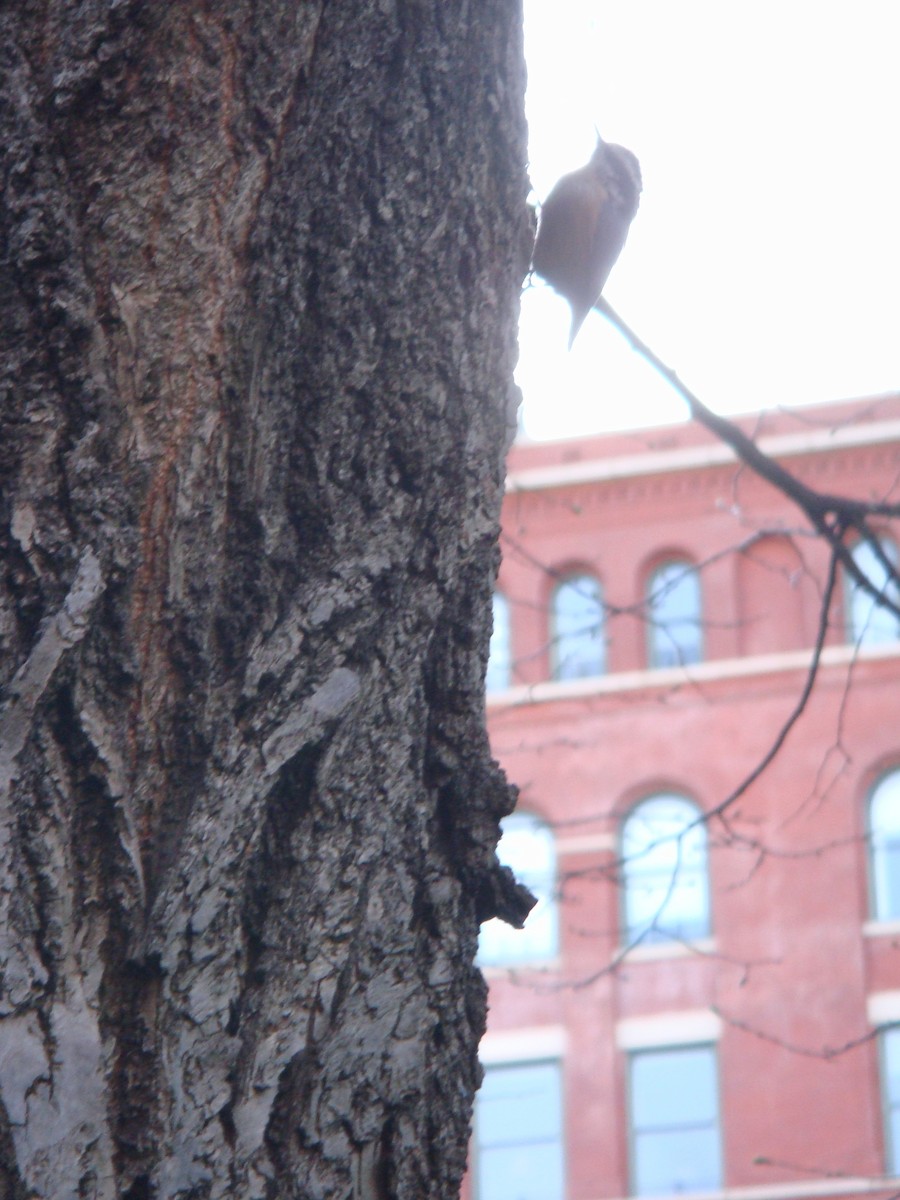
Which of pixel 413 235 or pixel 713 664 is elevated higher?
pixel 713 664

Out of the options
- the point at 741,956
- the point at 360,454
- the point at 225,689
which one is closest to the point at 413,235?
the point at 360,454

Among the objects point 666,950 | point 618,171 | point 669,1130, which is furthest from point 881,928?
point 618,171

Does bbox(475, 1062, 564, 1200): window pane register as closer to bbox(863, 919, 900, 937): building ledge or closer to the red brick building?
the red brick building

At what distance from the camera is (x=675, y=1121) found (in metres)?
16.3

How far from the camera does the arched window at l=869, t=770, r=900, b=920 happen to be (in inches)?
652

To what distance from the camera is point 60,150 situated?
1.39m

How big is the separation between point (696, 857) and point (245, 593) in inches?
647

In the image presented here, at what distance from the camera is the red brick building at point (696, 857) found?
1596 cm

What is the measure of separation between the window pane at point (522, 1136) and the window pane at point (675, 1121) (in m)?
0.72

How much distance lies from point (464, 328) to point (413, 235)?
0.08 metres

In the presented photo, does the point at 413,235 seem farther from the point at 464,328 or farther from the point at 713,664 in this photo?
the point at 713,664

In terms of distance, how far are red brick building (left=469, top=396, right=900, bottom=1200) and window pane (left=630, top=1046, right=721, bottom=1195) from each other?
0.8 inches

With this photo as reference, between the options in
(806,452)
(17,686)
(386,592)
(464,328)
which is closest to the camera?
(17,686)

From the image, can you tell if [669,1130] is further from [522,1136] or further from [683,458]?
[683,458]
